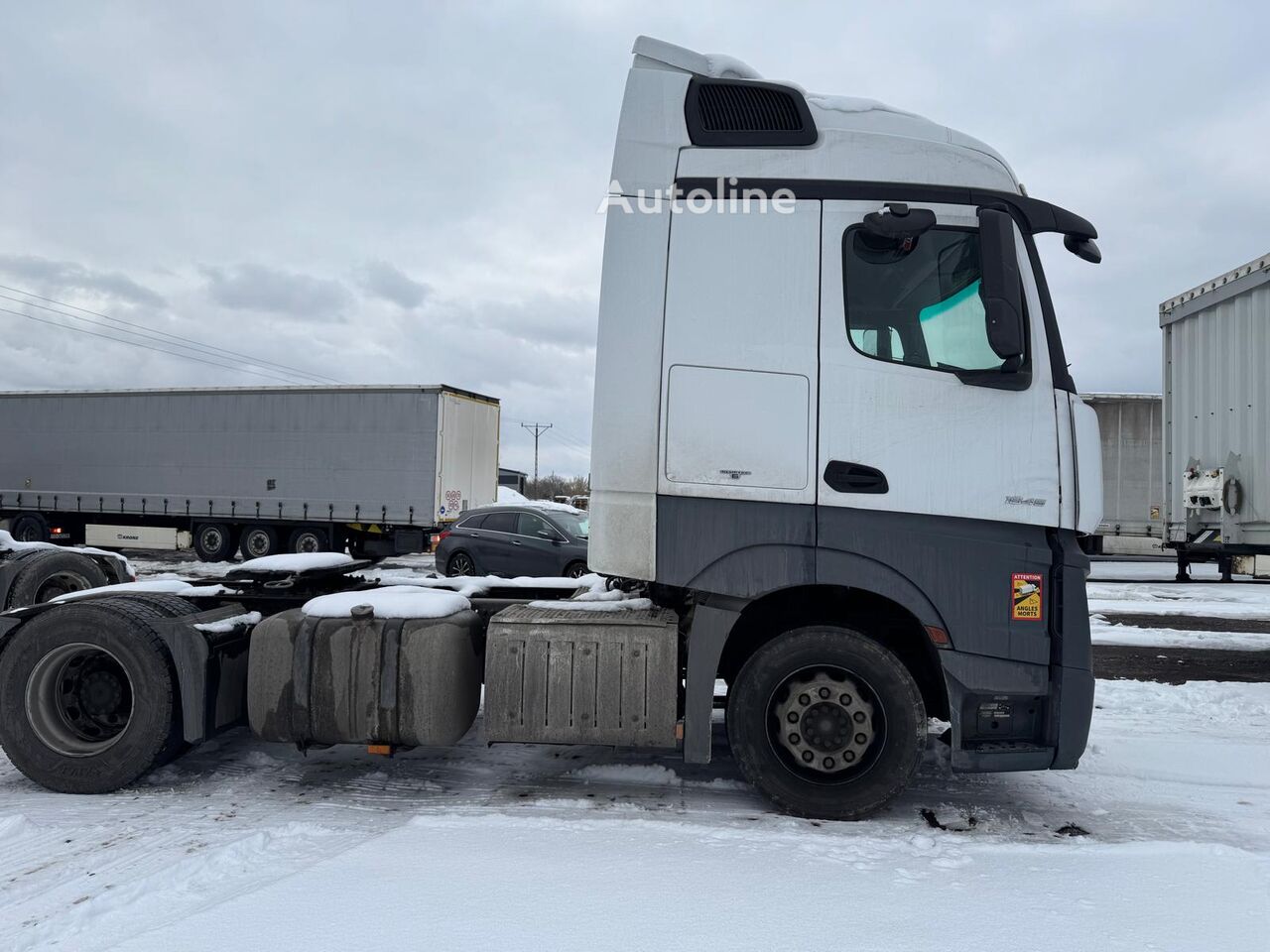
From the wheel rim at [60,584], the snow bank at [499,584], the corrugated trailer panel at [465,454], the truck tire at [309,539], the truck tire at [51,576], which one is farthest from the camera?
the truck tire at [309,539]

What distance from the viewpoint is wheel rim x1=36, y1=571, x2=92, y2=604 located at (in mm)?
6969

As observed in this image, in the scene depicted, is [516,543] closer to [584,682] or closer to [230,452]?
[230,452]

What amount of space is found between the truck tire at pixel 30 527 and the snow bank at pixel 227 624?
2047 cm

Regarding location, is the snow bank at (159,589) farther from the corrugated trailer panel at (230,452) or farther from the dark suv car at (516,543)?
the corrugated trailer panel at (230,452)

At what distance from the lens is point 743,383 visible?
388 cm

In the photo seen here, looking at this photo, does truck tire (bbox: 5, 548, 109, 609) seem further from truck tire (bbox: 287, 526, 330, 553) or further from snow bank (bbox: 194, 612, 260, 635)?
truck tire (bbox: 287, 526, 330, 553)

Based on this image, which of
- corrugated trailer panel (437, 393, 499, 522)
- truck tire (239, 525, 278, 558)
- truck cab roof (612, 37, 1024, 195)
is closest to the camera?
truck cab roof (612, 37, 1024, 195)

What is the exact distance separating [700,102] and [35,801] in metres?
4.99

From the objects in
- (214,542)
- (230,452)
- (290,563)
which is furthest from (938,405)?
(214,542)

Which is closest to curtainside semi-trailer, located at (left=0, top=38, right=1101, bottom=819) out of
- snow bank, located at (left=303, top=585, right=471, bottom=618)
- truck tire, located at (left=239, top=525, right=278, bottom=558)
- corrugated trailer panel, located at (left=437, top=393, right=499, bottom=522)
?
snow bank, located at (left=303, top=585, right=471, bottom=618)

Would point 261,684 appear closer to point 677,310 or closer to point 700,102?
point 677,310

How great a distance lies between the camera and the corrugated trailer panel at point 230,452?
17.7 meters

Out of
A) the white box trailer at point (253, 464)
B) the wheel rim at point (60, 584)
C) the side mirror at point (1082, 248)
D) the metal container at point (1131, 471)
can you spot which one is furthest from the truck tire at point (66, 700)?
the metal container at point (1131, 471)

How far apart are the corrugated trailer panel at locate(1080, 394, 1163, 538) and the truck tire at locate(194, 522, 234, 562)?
68.9 feet
